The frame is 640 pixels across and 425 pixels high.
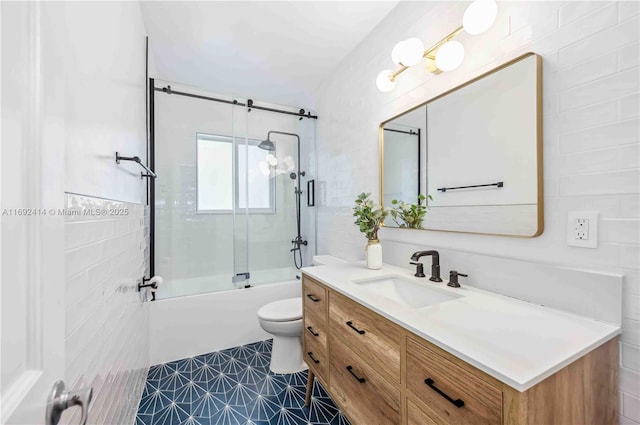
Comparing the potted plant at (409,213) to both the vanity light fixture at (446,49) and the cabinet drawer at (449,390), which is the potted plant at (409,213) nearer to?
the vanity light fixture at (446,49)

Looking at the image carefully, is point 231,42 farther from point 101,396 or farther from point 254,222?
point 101,396

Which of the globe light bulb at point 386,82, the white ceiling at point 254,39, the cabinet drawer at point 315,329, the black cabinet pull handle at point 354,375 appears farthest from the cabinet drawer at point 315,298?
the white ceiling at point 254,39

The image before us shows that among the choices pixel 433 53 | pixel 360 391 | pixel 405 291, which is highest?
pixel 433 53

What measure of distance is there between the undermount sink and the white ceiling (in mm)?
1701

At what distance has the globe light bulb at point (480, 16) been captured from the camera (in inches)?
45.0

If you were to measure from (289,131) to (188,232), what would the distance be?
1.52 metres

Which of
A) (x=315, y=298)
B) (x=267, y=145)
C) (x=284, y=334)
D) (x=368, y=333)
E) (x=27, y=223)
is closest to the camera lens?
(x=27, y=223)

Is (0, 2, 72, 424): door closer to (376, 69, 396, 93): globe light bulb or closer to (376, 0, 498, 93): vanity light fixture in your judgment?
(376, 0, 498, 93): vanity light fixture

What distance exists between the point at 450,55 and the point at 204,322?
2.52 metres

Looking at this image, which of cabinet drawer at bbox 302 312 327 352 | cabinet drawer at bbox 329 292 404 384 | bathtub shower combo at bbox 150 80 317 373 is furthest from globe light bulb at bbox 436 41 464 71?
bathtub shower combo at bbox 150 80 317 373

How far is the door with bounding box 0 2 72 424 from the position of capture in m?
0.36

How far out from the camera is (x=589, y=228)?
0.90 m

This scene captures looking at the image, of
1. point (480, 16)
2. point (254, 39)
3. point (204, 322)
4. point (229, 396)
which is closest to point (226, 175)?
point (254, 39)

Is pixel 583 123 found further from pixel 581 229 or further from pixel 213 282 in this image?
pixel 213 282
